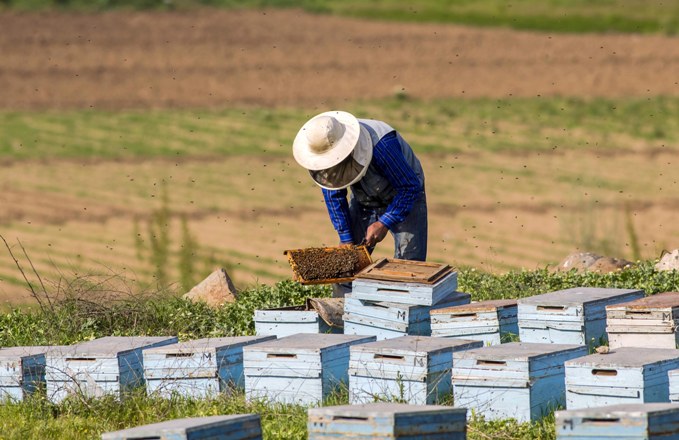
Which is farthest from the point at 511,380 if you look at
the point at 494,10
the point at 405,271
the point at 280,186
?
the point at 494,10

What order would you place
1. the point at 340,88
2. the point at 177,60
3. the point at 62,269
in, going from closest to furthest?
the point at 62,269 → the point at 340,88 → the point at 177,60

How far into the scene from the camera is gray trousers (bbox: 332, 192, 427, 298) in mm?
9539

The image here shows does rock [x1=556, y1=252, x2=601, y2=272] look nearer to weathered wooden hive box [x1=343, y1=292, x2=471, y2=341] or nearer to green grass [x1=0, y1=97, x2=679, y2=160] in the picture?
weathered wooden hive box [x1=343, y1=292, x2=471, y2=341]

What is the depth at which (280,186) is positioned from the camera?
2350cm

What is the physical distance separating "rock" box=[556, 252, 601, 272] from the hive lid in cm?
433

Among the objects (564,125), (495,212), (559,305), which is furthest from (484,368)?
(564,125)

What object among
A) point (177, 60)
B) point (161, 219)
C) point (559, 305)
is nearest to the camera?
point (559, 305)

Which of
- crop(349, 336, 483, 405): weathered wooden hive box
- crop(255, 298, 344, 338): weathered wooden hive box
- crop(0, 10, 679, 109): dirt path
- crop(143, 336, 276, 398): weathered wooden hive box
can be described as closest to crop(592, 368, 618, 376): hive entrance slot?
crop(349, 336, 483, 405): weathered wooden hive box

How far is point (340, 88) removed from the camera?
3534cm

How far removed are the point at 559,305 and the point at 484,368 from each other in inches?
58.9

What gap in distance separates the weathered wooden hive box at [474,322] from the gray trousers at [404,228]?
124cm

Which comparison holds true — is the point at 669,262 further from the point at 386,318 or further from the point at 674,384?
the point at 674,384

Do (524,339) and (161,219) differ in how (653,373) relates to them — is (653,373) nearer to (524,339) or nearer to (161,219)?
(524,339)

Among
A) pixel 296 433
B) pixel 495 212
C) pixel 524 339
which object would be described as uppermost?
pixel 495 212
